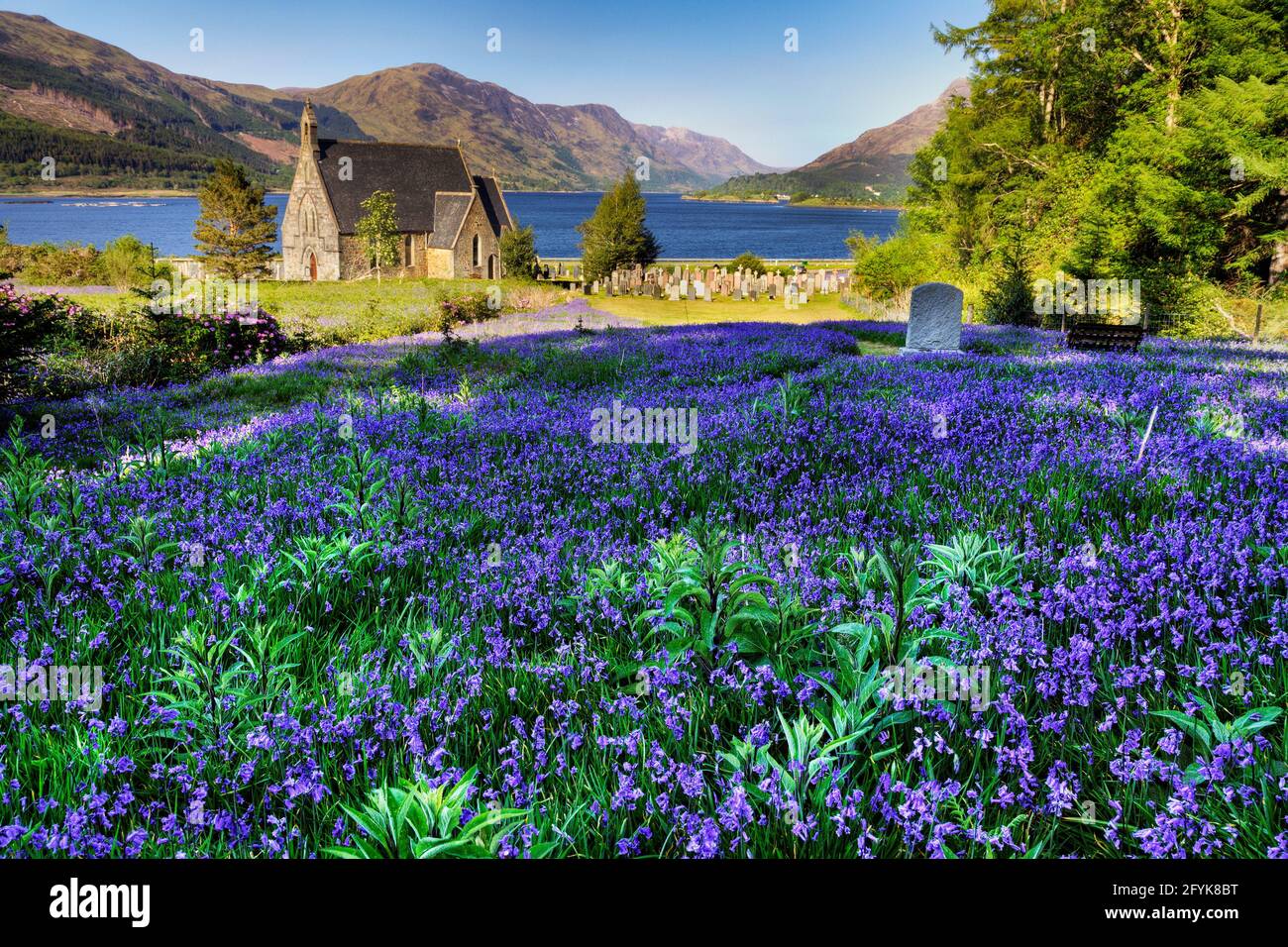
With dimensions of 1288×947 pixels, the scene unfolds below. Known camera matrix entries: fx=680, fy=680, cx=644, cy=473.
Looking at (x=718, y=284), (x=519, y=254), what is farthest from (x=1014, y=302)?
(x=519, y=254)

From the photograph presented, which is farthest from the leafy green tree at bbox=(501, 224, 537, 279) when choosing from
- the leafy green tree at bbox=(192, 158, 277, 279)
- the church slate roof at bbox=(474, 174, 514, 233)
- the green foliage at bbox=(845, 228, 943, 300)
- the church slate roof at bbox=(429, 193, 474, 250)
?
the green foliage at bbox=(845, 228, 943, 300)

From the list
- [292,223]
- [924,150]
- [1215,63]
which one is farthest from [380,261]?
[1215,63]

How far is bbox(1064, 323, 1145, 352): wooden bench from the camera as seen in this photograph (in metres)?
14.0

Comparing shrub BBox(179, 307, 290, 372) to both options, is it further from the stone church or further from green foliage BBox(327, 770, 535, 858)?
the stone church

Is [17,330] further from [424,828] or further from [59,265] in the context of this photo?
[59,265]

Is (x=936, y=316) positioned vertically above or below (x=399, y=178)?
below

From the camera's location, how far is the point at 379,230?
64.4 meters

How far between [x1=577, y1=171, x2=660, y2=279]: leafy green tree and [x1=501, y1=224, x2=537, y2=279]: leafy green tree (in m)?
7.17

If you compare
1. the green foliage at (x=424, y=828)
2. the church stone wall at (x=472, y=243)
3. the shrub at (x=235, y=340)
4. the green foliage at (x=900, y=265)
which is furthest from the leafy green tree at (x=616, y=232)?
the green foliage at (x=424, y=828)

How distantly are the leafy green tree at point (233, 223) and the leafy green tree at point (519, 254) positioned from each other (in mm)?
18304

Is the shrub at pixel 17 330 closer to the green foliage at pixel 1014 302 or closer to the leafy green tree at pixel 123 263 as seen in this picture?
the green foliage at pixel 1014 302

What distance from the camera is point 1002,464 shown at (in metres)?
5.09

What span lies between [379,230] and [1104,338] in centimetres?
6425
